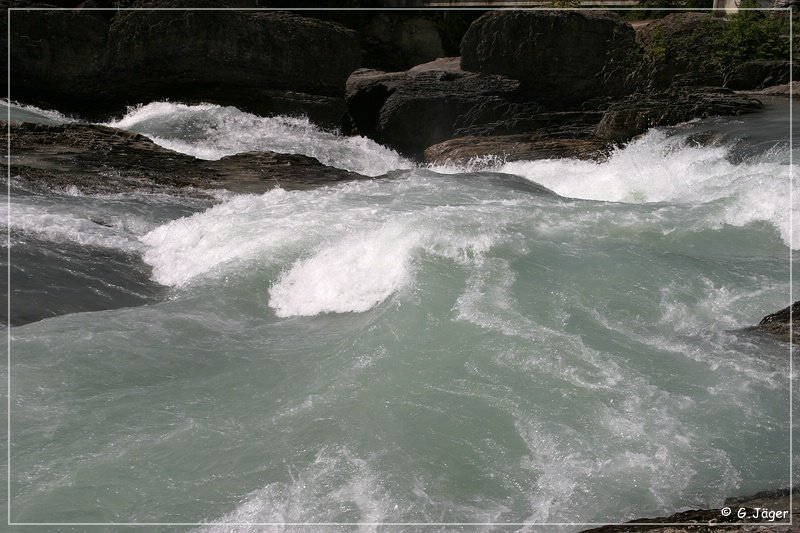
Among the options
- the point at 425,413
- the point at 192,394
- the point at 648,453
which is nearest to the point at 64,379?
the point at 192,394

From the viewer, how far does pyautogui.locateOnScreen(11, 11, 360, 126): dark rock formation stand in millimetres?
14906

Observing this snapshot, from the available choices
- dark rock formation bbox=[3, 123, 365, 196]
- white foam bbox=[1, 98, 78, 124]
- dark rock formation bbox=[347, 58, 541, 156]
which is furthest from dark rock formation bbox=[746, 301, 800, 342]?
white foam bbox=[1, 98, 78, 124]

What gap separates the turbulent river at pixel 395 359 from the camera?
13.2 feet

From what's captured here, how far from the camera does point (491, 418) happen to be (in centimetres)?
457

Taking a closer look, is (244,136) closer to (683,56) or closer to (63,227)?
(63,227)

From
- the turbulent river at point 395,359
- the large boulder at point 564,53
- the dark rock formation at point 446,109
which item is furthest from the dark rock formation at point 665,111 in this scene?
Result: the turbulent river at point 395,359

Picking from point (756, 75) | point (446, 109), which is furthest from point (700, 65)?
point (446, 109)

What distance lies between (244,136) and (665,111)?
6.58 metres

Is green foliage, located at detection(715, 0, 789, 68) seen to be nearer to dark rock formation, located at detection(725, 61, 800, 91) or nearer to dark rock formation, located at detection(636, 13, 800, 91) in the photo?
dark rock formation, located at detection(636, 13, 800, 91)

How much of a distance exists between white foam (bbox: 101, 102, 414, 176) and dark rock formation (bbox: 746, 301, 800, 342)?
27.3 feet

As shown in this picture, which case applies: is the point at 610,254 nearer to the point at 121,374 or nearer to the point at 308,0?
the point at 121,374

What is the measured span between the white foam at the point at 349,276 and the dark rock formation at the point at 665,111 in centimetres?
679

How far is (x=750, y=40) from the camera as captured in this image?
14.8 metres

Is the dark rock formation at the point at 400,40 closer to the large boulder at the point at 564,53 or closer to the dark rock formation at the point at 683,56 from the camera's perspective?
the large boulder at the point at 564,53
